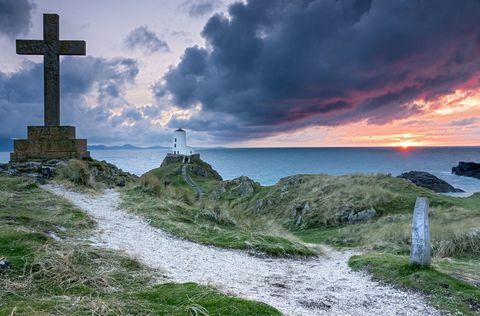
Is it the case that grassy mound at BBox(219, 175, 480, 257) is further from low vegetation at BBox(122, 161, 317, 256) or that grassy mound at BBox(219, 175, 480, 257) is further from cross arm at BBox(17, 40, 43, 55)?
cross arm at BBox(17, 40, 43, 55)

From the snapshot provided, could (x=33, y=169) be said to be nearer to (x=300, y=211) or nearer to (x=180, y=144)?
(x=300, y=211)

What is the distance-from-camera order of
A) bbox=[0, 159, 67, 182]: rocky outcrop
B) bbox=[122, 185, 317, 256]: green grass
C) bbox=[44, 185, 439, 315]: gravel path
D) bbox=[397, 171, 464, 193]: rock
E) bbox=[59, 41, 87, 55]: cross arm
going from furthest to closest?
bbox=[397, 171, 464, 193]: rock → bbox=[59, 41, 87, 55]: cross arm → bbox=[0, 159, 67, 182]: rocky outcrop → bbox=[122, 185, 317, 256]: green grass → bbox=[44, 185, 439, 315]: gravel path

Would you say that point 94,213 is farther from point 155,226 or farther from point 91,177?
point 91,177

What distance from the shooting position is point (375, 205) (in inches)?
920

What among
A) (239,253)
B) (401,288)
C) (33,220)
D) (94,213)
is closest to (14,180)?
(94,213)

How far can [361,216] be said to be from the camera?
73.8 ft

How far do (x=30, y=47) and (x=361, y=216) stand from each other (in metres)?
21.1

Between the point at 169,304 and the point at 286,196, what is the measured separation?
84.8 feet

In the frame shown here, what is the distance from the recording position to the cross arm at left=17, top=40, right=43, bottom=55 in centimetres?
2027

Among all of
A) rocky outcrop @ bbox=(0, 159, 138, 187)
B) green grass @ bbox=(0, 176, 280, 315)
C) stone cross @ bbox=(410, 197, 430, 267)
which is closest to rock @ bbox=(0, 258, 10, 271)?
green grass @ bbox=(0, 176, 280, 315)

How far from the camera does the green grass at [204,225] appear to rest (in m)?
12.5

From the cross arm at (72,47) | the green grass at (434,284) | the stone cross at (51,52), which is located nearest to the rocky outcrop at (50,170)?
the stone cross at (51,52)

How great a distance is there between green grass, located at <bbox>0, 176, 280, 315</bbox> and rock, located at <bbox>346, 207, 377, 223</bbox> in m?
17.0

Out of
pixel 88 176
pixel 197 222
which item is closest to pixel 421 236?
pixel 197 222
